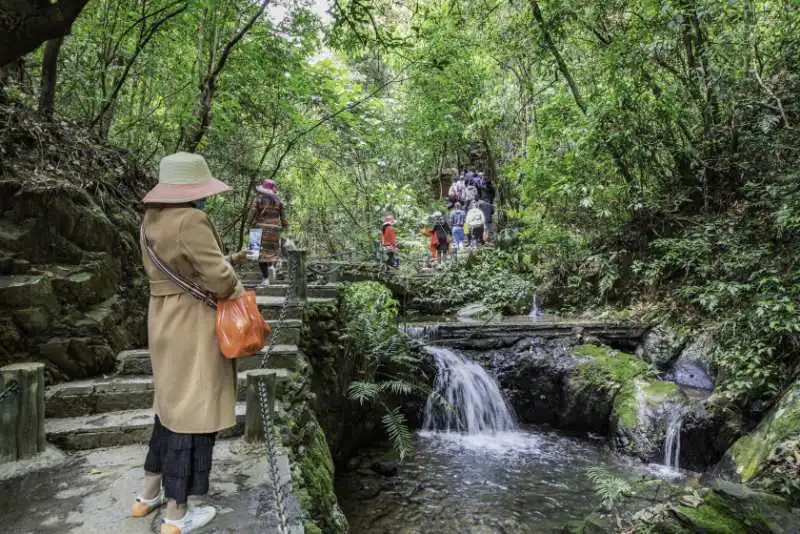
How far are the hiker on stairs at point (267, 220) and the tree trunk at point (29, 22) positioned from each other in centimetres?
486

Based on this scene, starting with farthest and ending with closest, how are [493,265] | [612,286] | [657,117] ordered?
[493,265], [612,286], [657,117]

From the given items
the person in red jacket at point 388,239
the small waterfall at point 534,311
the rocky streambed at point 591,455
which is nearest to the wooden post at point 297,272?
the rocky streambed at point 591,455

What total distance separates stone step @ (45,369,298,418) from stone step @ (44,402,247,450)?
9 centimetres

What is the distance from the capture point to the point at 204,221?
8.97ft

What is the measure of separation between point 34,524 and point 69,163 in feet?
13.3

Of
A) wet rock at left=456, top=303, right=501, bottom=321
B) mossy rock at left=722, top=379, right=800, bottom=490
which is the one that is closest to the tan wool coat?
mossy rock at left=722, top=379, right=800, bottom=490

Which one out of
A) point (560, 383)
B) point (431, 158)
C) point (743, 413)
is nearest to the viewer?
point (743, 413)

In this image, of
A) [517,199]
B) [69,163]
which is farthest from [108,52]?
[517,199]

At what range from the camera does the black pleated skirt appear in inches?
108

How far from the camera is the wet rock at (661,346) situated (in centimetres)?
899

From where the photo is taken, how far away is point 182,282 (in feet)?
8.98

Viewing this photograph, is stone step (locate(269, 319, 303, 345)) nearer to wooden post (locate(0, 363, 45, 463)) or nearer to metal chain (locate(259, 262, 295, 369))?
metal chain (locate(259, 262, 295, 369))

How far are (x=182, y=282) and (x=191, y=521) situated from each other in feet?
4.68

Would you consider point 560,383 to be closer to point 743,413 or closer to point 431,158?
point 743,413
